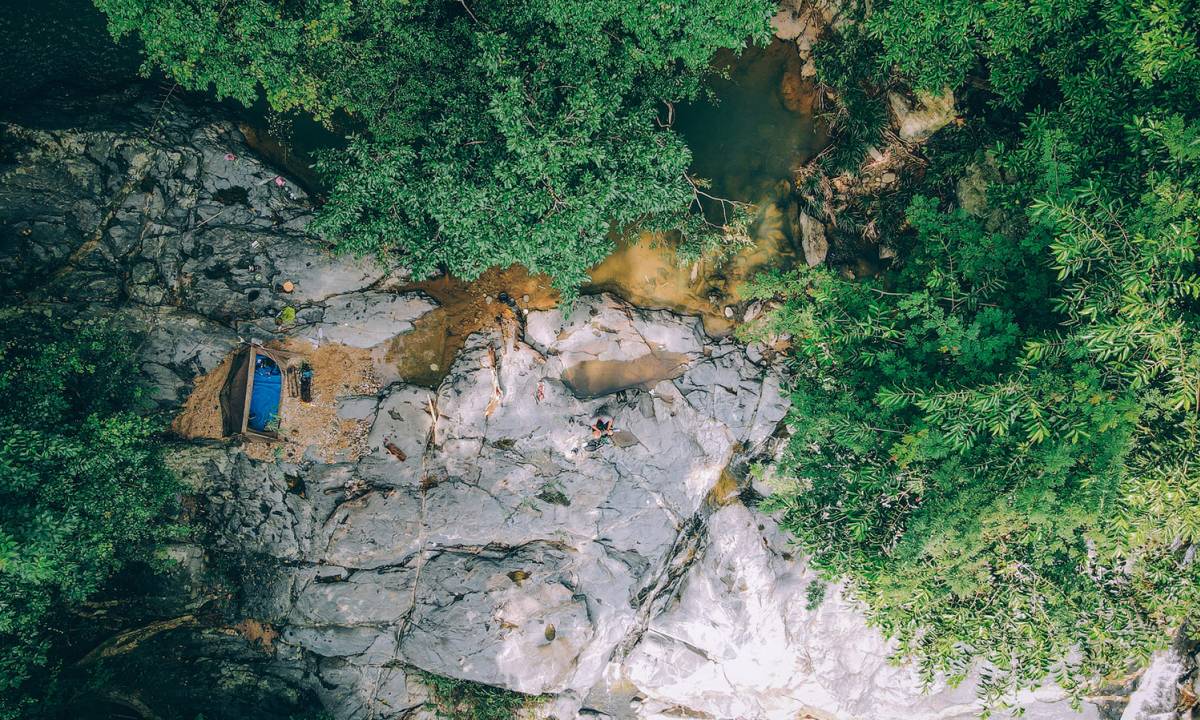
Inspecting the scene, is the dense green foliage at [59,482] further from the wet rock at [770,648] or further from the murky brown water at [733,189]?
the wet rock at [770,648]

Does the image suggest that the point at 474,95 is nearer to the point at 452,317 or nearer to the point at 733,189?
the point at 452,317

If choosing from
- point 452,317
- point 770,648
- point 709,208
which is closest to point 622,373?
point 452,317

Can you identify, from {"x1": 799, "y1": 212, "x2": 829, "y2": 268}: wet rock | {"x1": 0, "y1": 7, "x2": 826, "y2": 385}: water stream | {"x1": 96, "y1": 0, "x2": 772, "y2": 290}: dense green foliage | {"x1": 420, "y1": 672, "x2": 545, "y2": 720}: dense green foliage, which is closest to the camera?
{"x1": 96, "y1": 0, "x2": 772, "y2": 290}: dense green foliage

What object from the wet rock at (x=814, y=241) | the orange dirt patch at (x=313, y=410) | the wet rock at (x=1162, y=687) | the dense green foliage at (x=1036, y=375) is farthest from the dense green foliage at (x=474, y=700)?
the wet rock at (x=1162, y=687)

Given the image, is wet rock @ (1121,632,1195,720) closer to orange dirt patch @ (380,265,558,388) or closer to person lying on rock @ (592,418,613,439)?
person lying on rock @ (592,418,613,439)

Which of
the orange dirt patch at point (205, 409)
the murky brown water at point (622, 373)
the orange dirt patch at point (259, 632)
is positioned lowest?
the orange dirt patch at point (259, 632)

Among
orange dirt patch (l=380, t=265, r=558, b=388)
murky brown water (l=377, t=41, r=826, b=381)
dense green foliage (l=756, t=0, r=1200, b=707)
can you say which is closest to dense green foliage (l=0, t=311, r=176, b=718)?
orange dirt patch (l=380, t=265, r=558, b=388)
